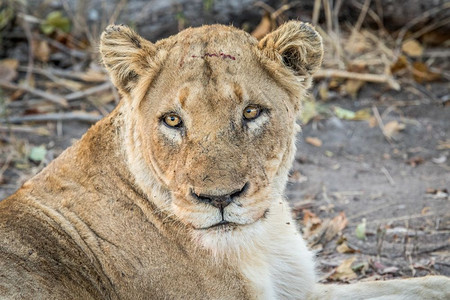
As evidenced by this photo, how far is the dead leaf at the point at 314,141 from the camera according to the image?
735 cm

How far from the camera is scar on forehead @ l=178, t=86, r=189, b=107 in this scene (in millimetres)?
3605

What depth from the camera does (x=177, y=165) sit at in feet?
11.8

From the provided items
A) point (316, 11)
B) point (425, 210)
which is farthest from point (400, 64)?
point (425, 210)

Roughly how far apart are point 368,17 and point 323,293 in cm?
567

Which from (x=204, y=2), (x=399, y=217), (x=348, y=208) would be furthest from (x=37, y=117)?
(x=399, y=217)

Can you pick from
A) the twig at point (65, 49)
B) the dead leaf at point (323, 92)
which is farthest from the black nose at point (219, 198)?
the twig at point (65, 49)

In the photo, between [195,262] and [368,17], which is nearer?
[195,262]

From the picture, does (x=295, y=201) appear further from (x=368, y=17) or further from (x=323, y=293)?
(x=368, y=17)

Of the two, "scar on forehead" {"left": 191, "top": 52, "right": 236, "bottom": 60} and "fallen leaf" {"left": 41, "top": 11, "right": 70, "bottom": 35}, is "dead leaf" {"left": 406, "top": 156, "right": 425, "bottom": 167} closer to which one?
"scar on forehead" {"left": 191, "top": 52, "right": 236, "bottom": 60}

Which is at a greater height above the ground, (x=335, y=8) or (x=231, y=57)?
(x=335, y=8)

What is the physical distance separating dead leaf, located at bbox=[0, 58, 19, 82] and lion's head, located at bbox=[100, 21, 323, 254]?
202 inches

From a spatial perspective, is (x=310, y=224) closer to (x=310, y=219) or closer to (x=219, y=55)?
(x=310, y=219)

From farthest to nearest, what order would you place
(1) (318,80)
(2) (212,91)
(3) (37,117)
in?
(1) (318,80) → (3) (37,117) → (2) (212,91)

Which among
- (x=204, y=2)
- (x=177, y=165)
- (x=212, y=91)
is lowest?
(x=177, y=165)
